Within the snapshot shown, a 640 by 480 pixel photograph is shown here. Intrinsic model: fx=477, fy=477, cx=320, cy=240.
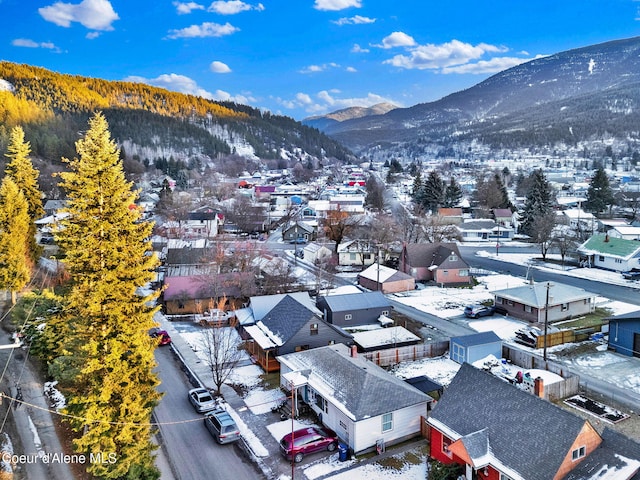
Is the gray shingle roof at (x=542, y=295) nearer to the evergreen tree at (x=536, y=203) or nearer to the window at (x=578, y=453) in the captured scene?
the window at (x=578, y=453)

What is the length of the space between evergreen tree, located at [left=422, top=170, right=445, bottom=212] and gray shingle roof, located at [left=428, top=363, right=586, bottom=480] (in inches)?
2619

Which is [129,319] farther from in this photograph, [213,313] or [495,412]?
[213,313]

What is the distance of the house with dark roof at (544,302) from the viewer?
32.4m

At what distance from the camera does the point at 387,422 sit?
18469 mm

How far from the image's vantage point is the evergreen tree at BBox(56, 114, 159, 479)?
1447cm

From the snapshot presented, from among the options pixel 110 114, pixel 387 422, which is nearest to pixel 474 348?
pixel 387 422

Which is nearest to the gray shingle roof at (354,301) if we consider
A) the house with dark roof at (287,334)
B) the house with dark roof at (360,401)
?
the house with dark roof at (287,334)

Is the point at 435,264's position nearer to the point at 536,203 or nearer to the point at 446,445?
the point at 446,445

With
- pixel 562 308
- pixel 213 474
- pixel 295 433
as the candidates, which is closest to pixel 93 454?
pixel 213 474

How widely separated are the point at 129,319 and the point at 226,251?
35.2 m

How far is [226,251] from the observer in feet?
164

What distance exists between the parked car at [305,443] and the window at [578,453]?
8225 mm

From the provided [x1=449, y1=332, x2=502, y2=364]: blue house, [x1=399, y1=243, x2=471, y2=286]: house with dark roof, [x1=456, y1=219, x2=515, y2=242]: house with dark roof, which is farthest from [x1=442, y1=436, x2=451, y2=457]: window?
[x1=456, y1=219, x2=515, y2=242]: house with dark roof

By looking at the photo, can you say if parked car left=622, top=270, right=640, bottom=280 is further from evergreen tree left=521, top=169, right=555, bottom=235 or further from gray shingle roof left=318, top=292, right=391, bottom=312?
gray shingle roof left=318, top=292, right=391, bottom=312
